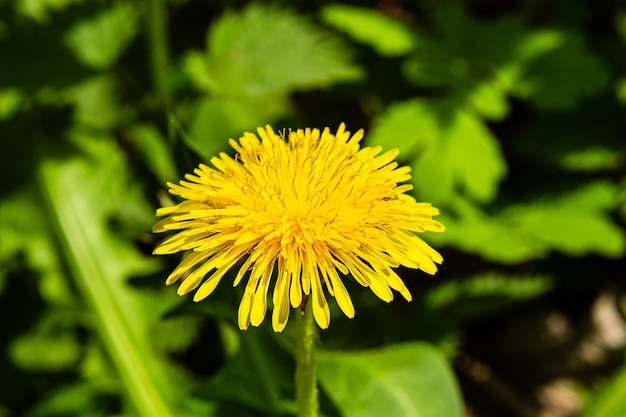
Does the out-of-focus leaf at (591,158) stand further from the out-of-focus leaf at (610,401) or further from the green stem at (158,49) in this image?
the green stem at (158,49)

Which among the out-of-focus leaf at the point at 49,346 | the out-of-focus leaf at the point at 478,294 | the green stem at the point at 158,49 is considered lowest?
the out-of-focus leaf at the point at 478,294

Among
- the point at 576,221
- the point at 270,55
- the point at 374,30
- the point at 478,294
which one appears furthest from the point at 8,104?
the point at 576,221

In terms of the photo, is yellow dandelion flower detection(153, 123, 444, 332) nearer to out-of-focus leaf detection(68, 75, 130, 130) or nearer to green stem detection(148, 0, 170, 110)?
green stem detection(148, 0, 170, 110)

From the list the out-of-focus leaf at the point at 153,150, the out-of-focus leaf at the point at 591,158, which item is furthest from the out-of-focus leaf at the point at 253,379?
the out-of-focus leaf at the point at 591,158

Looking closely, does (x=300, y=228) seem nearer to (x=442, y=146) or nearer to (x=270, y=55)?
(x=442, y=146)

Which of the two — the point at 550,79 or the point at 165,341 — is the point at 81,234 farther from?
the point at 550,79

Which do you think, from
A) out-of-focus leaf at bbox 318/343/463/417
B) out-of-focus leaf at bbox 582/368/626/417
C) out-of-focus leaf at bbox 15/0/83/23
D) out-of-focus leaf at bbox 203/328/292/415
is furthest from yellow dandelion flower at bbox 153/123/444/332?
out-of-focus leaf at bbox 15/0/83/23
